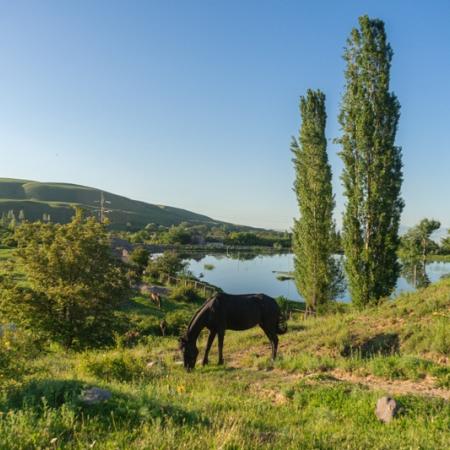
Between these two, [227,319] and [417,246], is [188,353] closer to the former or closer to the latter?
[227,319]

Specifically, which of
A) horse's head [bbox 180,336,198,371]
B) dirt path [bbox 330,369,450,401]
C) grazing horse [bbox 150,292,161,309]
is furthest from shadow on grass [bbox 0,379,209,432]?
grazing horse [bbox 150,292,161,309]

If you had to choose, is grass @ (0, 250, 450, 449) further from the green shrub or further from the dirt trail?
the green shrub

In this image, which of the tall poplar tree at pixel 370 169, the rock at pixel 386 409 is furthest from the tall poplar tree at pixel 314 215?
the rock at pixel 386 409

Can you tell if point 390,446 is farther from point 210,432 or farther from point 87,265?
point 87,265

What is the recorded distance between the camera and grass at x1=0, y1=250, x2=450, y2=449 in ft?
13.7

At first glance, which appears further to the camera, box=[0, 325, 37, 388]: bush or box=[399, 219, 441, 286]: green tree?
box=[399, 219, 441, 286]: green tree

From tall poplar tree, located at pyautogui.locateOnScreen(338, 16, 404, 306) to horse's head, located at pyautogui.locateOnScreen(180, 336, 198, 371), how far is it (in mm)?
13166

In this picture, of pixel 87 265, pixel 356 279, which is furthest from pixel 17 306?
pixel 356 279

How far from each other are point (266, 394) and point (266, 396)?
15 cm

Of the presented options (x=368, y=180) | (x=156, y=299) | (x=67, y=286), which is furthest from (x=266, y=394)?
(x=156, y=299)

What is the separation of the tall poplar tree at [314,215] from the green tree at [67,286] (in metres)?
14.8

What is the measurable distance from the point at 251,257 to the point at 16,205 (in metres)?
121

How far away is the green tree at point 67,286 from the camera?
14922mm

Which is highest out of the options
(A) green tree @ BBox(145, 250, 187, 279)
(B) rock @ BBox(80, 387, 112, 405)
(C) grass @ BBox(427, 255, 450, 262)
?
(C) grass @ BBox(427, 255, 450, 262)
